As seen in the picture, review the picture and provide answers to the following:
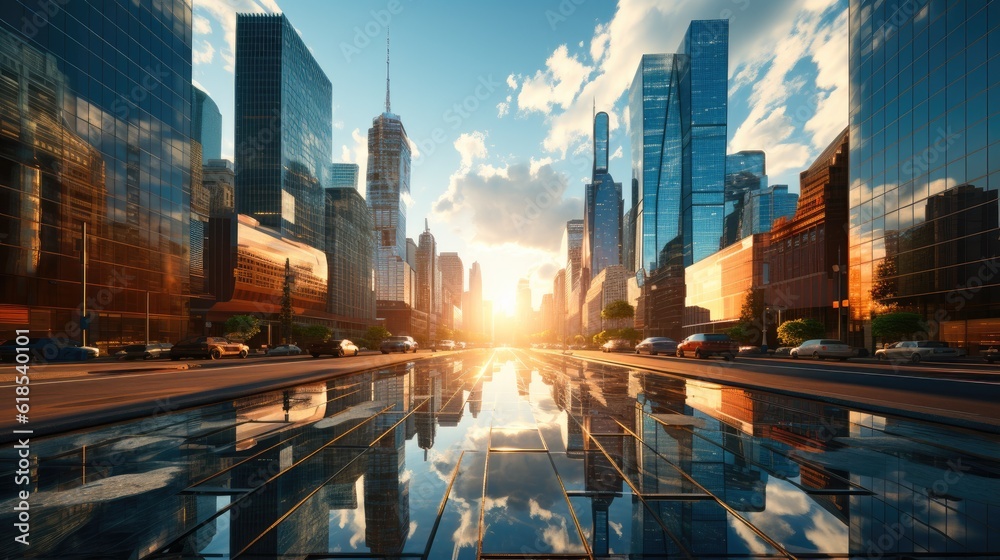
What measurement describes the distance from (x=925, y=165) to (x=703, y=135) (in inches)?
3982

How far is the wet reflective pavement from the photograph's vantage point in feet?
11.6

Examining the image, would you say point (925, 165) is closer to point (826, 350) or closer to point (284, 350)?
point (826, 350)

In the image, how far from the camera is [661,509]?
424 centimetres

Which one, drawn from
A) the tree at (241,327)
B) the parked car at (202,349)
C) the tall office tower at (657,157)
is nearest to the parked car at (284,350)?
the tree at (241,327)

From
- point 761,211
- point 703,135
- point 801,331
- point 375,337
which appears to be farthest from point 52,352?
point 761,211

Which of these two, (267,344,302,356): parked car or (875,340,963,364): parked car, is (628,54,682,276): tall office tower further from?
(267,344,302,356): parked car

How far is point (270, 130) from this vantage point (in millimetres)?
116812

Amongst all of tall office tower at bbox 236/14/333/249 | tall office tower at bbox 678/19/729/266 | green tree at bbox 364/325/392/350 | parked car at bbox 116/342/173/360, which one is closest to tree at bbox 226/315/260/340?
parked car at bbox 116/342/173/360

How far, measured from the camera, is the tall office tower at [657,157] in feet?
475

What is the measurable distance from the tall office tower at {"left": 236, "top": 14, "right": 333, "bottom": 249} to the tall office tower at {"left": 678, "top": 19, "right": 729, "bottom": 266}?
11160 centimetres

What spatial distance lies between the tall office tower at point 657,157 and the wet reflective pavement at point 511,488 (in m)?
145

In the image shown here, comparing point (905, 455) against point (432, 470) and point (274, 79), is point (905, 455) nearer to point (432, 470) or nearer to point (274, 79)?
point (432, 470)

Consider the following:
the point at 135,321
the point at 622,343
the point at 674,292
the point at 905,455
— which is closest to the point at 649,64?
the point at 674,292

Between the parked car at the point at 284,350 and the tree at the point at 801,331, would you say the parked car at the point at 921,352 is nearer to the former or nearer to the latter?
the tree at the point at 801,331
